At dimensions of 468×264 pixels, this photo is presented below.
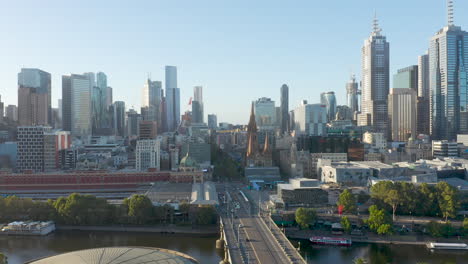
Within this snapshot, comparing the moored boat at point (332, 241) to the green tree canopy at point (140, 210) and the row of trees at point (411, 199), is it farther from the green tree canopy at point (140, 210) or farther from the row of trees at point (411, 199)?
the green tree canopy at point (140, 210)

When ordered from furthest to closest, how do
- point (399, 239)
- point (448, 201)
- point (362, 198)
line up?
point (362, 198) → point (448, 201) → point (399, 239)

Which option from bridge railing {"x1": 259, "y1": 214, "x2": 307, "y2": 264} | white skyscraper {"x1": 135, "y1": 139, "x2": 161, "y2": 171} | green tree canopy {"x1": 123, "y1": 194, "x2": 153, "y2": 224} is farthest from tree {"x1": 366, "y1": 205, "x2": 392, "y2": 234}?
white skyscraper {"x1": 135, "y1": 139, "x2": 161, "y2": 171}

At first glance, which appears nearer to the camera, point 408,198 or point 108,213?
point 108,213

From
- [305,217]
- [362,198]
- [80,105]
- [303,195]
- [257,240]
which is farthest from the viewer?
[80,105]

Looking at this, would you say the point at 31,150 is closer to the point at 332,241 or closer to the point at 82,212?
the point at 82,212

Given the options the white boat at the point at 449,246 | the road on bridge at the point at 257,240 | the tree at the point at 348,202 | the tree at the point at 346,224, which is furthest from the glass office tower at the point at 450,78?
the road on bridge at the point at 257,240

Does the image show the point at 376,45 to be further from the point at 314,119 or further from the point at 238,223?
the point at 238,223

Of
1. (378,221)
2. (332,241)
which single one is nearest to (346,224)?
(332,241)
